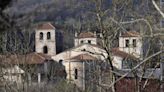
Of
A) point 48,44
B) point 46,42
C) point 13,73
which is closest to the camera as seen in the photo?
point 13,73

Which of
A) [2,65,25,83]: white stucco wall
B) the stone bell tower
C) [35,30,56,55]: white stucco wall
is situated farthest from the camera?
[35,30,56,55]: white stucco wall

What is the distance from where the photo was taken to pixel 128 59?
11930mm

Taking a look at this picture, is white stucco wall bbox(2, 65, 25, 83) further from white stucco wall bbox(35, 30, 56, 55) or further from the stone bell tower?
white stucco wall bbox(35, 30, 56, 55)

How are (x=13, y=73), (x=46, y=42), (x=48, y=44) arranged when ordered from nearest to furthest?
1. (x=13, y=73)
2. (x=48, y=44)
3. (x=46, y=42)

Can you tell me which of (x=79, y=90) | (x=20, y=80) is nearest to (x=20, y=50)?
(x=20, y=80)

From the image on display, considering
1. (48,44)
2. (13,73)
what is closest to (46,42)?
(48,44)

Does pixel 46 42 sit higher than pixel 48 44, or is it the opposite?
pixel 46 42

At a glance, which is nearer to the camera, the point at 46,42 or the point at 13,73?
the point at 13,73

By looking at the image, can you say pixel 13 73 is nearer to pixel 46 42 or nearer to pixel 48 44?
pixel 48 44

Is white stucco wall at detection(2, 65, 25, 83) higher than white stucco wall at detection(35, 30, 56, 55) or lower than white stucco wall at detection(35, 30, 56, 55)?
higher

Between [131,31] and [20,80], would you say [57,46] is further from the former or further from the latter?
[131,31]

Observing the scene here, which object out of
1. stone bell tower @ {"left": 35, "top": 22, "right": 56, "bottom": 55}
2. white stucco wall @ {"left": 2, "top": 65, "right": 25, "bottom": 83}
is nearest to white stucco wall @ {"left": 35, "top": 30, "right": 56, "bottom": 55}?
stone bell tower @ {"left": 35, "top": 22, "right": 56, "bottom": 55}

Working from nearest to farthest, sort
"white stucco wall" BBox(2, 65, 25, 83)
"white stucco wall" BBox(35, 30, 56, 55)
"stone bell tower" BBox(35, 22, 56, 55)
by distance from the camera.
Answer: "white stucco wall" BBox(2, 65, 25, 83) < "stone bell tower" BBox(35, 22, 56, 55) < "white stucco wall" BBox(35, 30, 56, 55)

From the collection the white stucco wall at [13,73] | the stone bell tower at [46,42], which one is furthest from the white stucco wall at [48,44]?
the white stucco wall at [13,73]
